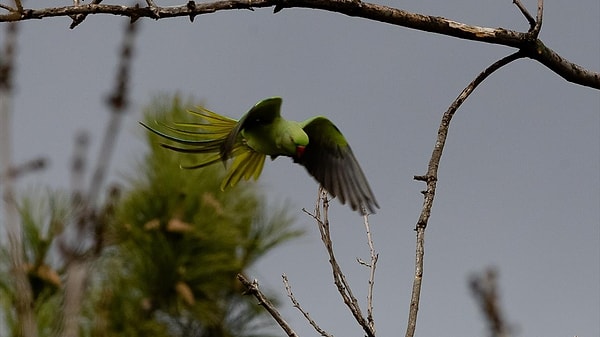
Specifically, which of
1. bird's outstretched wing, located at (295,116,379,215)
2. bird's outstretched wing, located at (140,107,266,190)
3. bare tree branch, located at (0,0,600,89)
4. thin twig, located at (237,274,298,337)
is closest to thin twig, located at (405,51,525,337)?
bare tree branch, located at (0,0,600,89)

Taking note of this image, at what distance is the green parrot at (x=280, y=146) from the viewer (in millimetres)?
2660

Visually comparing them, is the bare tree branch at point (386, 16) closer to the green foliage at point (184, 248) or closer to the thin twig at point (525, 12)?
the thin twig at point (525, 12)

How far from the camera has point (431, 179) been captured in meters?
1.94

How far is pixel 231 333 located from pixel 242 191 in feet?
3.42

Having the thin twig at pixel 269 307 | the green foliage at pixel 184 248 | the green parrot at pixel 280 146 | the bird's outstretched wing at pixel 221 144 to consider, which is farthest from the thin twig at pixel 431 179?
the green foliage at pixel 184 248

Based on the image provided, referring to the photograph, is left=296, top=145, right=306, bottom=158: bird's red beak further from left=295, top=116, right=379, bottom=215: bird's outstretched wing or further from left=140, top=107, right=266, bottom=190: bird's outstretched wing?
Result: left=140, top=107, right=266, bottom=190: bird's outstretched wing

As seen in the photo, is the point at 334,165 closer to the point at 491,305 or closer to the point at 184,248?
the point at 491,305

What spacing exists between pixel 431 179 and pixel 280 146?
0.81m

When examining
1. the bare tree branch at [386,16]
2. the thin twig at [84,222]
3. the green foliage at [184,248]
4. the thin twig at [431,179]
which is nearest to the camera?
the thin twig at [84,222]

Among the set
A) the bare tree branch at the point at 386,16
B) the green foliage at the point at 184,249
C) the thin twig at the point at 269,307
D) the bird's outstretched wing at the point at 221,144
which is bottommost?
the green foliage at the point at 184,249

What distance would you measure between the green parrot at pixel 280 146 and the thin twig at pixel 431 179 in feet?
1.42

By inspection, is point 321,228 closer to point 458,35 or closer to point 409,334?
point 409,334

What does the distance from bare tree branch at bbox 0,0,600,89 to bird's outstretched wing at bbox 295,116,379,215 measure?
62cm

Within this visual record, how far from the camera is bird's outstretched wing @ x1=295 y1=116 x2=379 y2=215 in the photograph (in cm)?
273
